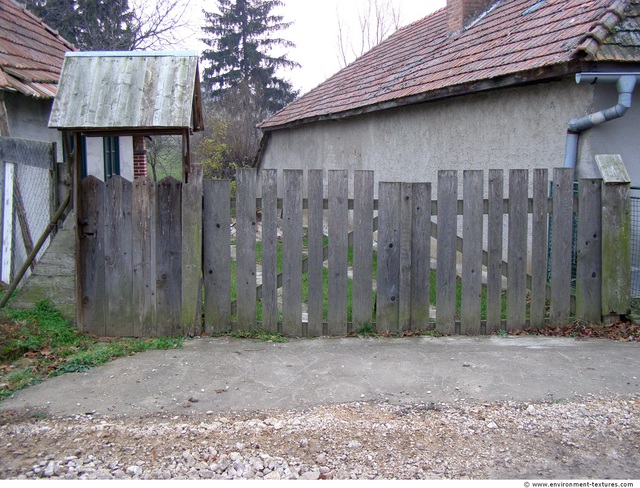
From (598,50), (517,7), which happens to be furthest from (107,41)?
(598,50)

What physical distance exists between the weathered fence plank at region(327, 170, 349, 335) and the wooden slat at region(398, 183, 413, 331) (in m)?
0.54

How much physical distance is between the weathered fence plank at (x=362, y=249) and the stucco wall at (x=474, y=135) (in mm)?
3069

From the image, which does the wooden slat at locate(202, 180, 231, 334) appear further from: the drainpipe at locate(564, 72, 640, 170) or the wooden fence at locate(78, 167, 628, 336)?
the drainpipe at locate(564, 72, 640, 170)

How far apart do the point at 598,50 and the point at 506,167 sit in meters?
2.12

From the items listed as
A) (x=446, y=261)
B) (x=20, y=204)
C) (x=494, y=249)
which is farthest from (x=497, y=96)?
(x=20, y=204)

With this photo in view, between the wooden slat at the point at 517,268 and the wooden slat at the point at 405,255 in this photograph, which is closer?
the wooden slat at the point at 405,255

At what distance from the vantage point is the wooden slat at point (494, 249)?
5871mm

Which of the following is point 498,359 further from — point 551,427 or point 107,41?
point 107,41

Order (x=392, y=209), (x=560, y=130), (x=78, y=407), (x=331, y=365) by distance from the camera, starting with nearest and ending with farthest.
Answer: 1. (x=78, y=407)
2. (x=331, y=365)
3. (x=392, y=209)
4. (x=560, y=130)

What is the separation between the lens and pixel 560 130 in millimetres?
7453

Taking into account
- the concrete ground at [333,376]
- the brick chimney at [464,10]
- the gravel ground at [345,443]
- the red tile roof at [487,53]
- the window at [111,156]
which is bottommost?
the gravel ground at [345,443]

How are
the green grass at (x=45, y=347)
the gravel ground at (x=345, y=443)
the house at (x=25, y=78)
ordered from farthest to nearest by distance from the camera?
the house at (x=25, y=78), the green grass at (x=45, y=347), the gravel ground at (x=345, y=443)

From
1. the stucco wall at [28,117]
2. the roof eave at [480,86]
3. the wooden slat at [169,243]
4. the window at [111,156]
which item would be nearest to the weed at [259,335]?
the wooden slat at [169,243]

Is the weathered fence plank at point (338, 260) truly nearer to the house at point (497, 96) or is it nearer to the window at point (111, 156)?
the house at point (497, 96)
